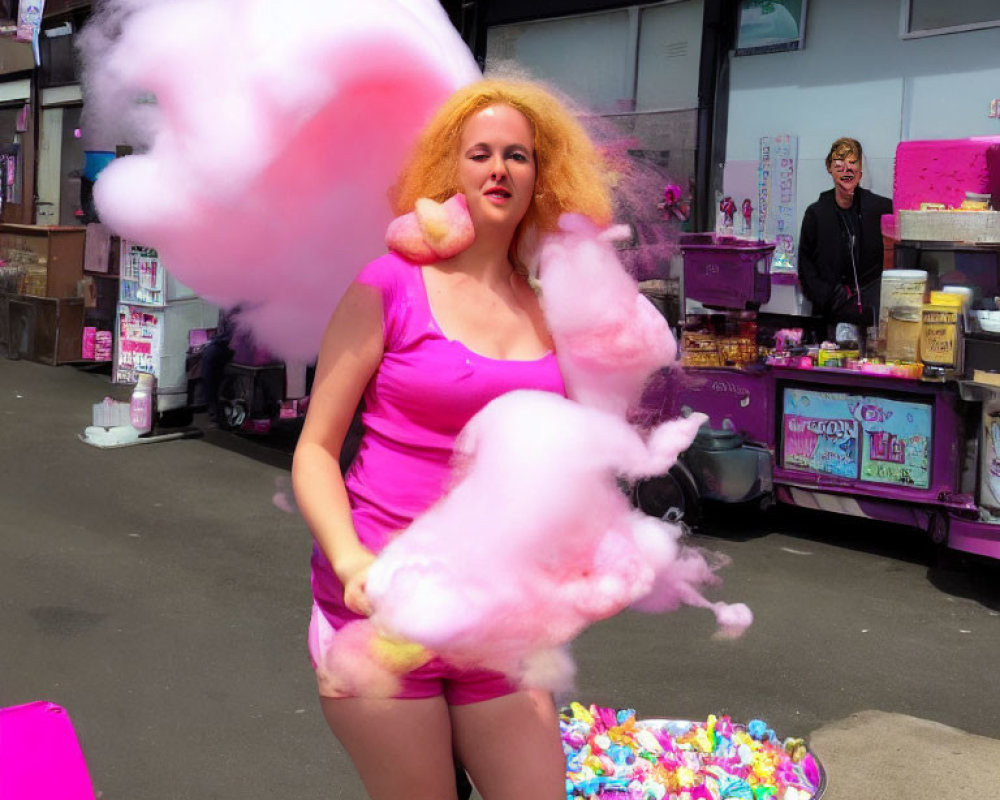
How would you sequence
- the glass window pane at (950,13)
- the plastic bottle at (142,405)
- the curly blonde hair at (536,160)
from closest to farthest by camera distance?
1. the curly blonde hair at (536,160)
2. the glass window pane at (950,13)
3. the plastic bottle at (142,405)

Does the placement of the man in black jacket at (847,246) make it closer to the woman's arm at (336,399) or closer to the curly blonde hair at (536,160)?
the curly blonde hair at (536,160)

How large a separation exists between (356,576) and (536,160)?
0.83 meters

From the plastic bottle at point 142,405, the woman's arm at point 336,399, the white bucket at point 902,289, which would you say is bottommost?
the plastic bottle at point 142,405

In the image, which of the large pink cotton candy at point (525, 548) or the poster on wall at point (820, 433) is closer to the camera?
the large pink cotton candy at point (525, 548)

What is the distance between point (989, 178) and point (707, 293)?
1.48 meters

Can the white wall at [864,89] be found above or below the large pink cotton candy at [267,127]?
above

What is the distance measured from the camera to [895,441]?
5828 millimetres

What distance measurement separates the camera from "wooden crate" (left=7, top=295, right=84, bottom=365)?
12.0 meters

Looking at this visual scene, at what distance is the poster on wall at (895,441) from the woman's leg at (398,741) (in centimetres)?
421

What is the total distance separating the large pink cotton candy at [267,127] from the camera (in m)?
2.22

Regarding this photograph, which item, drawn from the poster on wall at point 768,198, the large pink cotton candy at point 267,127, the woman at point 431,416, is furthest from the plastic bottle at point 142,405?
the woman at point 431,416

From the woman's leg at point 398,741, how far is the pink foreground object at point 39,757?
386 mm

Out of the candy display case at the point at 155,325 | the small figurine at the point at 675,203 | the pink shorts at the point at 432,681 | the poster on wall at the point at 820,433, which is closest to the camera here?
the pink shorts at the point at 432,681

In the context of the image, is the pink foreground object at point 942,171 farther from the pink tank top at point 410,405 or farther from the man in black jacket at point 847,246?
the pink tank top at point 410,405
